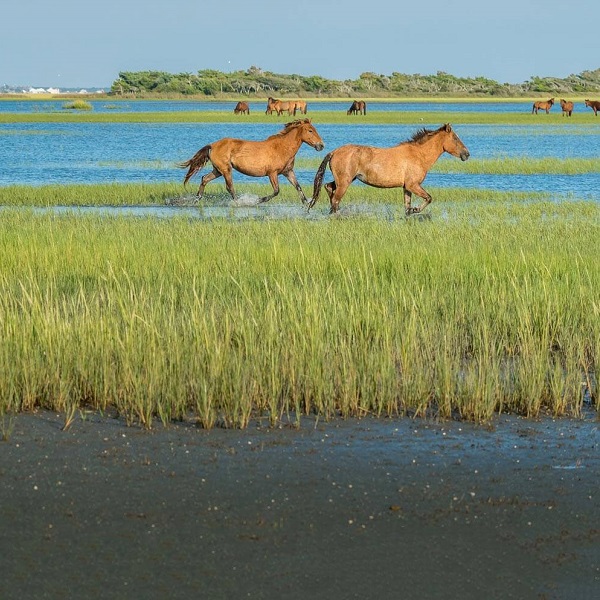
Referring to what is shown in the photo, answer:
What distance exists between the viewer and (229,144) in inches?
730

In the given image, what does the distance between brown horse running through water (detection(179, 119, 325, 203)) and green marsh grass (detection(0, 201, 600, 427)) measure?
22.0 feet

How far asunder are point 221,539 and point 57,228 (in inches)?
375

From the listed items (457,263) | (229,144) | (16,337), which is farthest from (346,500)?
(229,144)

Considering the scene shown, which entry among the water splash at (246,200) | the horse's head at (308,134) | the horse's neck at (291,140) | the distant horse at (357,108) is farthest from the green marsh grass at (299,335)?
the distant horse at (357,108)

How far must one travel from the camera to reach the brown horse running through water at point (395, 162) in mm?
16469

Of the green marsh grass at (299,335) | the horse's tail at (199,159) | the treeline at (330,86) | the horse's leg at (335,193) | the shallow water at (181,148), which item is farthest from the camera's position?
the treeline at (330,86)

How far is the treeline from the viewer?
5817 inches

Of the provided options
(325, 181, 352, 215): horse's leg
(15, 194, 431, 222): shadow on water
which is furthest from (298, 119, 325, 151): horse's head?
(325, 181, 352, 215): horse's leg

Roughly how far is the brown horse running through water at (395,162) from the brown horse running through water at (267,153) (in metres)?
1.54

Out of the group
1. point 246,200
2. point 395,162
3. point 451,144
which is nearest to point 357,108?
point 246,200

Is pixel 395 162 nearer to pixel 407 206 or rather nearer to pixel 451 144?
pixel 407 206

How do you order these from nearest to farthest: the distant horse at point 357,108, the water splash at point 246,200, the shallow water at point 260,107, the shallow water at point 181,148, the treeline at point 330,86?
the water splash at point 246,200, the shallow water at point 181,148, the distant horse at point 357,108, the shallow water at point 260,107, the treeline at point 330,86

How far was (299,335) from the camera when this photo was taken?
739 centimetres

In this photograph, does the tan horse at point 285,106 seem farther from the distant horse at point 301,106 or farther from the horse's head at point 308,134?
the horse's head at point 308,134
